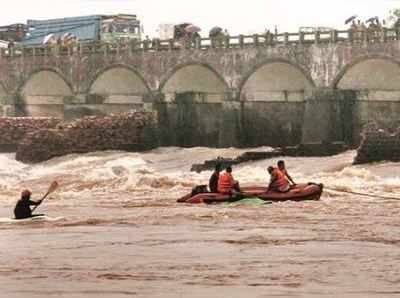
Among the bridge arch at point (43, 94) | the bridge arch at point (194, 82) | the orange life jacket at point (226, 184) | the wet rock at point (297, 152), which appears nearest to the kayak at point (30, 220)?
the orange life jacket at point (226, 184)

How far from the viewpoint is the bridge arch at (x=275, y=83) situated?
47469 millimetres

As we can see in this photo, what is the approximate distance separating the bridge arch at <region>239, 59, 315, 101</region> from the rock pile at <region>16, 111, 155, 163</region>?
5.40 metres

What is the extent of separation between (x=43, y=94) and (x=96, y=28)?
5.41m

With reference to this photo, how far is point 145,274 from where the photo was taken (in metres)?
15.1

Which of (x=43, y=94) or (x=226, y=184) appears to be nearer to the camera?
(x=226, y=184)

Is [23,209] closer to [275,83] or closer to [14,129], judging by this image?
[275,83]

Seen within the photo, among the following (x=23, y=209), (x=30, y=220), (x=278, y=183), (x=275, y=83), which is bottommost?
(x=30, y=220)

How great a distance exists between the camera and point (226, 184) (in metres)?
25.9

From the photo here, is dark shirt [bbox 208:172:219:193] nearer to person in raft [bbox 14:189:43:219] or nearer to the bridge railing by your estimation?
Result: person in raft [bbox 14:189:43:219]

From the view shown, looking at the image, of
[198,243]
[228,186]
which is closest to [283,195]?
[228,186]

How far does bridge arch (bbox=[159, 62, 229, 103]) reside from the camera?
169 ft

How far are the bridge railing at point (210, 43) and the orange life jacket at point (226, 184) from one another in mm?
18825

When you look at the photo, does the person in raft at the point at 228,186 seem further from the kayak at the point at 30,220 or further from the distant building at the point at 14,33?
the distant building at the point at 14,33

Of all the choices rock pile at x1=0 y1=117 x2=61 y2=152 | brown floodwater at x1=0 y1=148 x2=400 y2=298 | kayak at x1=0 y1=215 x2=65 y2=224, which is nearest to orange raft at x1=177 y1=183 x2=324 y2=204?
brown floodwater at x1=0 y1=148 x2=400 y2=298
